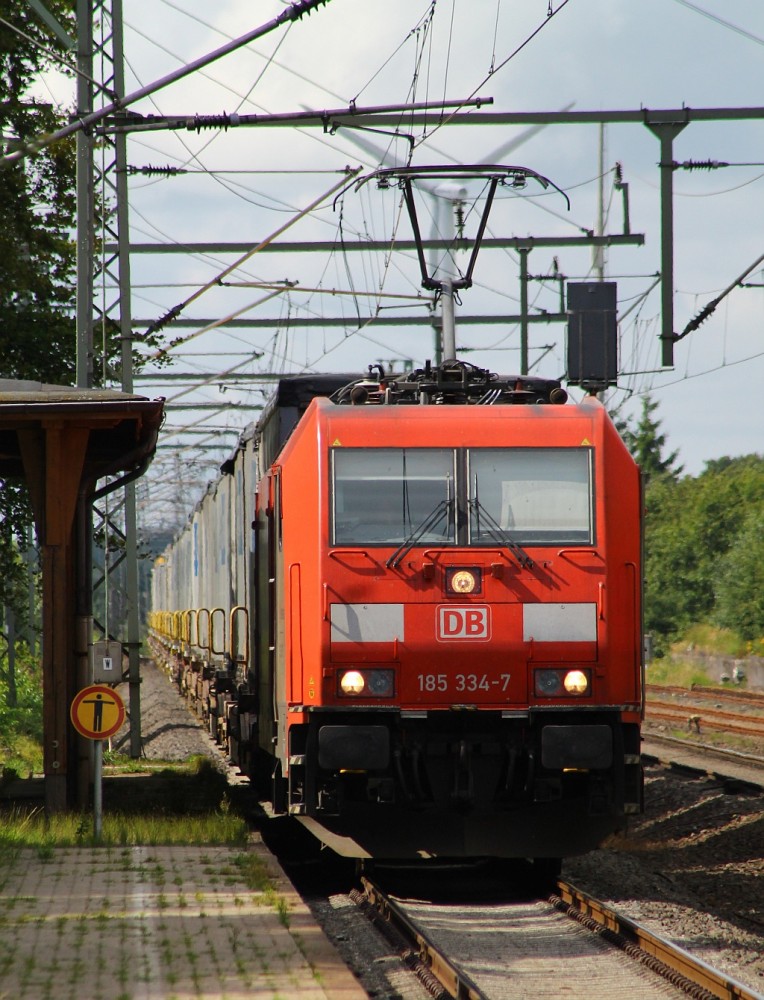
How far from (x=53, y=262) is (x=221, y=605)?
8091 millimetres

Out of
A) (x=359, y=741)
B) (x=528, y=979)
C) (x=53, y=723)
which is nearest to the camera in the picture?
(x=528, y=979)

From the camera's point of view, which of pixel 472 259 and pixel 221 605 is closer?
pixel 472 259

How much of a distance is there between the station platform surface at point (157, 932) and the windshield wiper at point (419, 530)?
7.57 ft

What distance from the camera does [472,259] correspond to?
40.4ft

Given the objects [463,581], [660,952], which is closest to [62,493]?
[463,581]

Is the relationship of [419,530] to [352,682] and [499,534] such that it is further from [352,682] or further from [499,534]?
[352,682]

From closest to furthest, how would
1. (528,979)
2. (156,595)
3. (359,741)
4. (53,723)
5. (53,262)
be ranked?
(528,979)
(359,741)
(53,723)
(53,262)
(156,595)

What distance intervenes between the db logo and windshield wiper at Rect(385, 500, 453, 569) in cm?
43

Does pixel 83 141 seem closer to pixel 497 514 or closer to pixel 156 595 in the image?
pixel 497 514

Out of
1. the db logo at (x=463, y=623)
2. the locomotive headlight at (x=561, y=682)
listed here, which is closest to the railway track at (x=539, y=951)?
the locomotive headlight at (x=561, y=682)

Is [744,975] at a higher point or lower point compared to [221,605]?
lower

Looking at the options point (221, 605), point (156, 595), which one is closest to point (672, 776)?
point (221, 605)

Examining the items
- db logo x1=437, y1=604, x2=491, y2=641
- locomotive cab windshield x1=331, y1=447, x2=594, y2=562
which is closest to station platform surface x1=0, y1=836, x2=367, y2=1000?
db logo x1=437, y1=604, x2=491, y2=641

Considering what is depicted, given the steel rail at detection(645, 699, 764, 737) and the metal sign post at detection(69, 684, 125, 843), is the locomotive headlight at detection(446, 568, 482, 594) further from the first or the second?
the steel rail at detection(645, 699, 764, 737)
